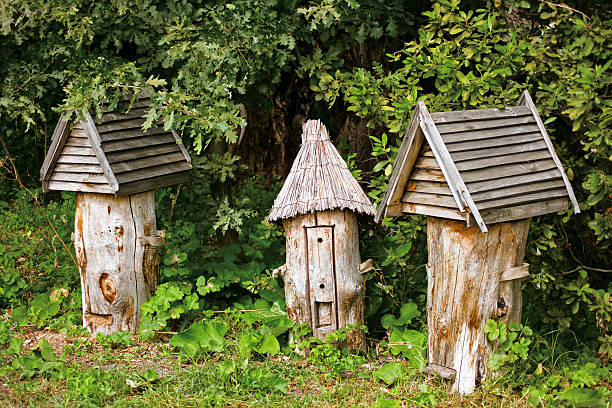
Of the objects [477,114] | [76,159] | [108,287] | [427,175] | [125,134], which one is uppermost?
[125,134]

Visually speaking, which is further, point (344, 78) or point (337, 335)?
point (344, 78)

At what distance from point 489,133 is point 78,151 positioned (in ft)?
11.1

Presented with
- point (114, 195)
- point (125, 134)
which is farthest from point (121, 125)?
point (114, 195)

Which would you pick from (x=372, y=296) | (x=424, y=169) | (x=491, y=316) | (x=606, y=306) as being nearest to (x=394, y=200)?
(x=424, y=169)

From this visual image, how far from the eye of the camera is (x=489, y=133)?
4332 mm

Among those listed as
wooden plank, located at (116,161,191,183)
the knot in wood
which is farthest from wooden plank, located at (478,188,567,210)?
the knot in wood

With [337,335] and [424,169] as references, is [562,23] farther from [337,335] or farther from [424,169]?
[337,335]

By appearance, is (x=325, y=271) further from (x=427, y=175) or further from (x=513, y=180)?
(x=513, y=180)

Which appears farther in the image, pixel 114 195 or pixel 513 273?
pixel 114 195

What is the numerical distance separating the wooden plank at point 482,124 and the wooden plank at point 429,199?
17.9 inches

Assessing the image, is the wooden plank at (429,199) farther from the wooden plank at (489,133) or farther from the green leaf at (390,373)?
the green leaf at (390,373)

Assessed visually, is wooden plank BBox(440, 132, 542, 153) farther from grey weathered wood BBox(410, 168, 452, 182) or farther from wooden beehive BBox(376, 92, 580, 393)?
grey weathered wood BBox(410, 168, 452, 182)

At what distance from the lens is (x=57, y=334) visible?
18.8ft

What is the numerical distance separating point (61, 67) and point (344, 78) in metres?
3.25
